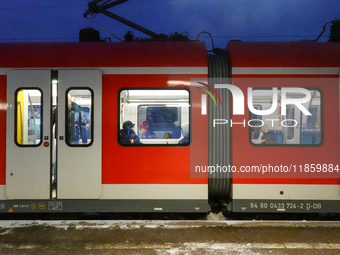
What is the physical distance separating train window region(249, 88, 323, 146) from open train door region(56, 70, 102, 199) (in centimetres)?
268

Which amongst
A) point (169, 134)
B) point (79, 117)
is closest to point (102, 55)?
point (79, 117)

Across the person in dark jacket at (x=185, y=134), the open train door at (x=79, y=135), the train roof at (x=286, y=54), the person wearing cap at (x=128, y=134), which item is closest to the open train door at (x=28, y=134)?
the open train door at (x=79, y=135)

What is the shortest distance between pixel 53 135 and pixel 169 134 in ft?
6.58

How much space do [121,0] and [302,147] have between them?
5.13 meters

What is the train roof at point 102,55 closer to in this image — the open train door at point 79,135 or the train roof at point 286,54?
the open train door at point 79,135

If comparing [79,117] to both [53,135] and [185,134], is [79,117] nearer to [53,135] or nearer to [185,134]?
[53,135]

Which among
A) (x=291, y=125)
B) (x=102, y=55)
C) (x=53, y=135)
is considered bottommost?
(x=53, y=135)

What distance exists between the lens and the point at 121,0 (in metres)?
6.22

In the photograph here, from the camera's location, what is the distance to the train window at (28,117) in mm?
4500

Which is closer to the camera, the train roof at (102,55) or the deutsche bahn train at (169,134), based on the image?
the deutsche bahn train at (169,134)

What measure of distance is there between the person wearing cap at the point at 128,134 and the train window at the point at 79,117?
554 mm

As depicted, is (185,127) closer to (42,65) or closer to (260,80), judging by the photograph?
(260,80)

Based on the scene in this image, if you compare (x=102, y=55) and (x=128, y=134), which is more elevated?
(x=102, y=55)

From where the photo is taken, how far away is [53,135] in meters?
4.50
